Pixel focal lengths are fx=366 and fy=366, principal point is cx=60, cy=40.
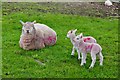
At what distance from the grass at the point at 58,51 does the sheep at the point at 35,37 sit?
142mm

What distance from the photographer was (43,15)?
39.6ft

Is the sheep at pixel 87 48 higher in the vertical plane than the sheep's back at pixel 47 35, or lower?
lower

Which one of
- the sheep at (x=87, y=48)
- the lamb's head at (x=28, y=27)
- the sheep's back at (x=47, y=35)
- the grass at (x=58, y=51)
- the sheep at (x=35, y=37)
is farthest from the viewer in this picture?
the sheep's back at (x=47, y=35)

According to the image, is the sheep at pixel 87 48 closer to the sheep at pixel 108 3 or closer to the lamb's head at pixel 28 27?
the lamb's head at pixel 28 27

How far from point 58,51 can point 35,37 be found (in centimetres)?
61

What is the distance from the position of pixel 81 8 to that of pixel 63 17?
1.58 metres

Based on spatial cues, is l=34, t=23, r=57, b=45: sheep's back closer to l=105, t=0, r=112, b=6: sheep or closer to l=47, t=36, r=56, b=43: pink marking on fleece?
l=47, t=36, r=56, b=43: pink marking on fleece

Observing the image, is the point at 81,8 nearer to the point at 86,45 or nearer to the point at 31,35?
the point at 31,35

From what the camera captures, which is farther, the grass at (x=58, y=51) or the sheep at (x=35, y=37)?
the sheep at (x=35, y=37)

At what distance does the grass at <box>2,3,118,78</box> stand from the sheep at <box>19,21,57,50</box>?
0.47 feet

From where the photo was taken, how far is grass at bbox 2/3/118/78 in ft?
22.1

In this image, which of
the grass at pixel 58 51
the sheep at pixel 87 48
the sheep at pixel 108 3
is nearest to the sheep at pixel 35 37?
the grass at pixel 58 51

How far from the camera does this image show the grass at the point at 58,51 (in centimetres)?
673

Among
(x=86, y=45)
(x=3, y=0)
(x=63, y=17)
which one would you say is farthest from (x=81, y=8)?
(x=86, y=45)
